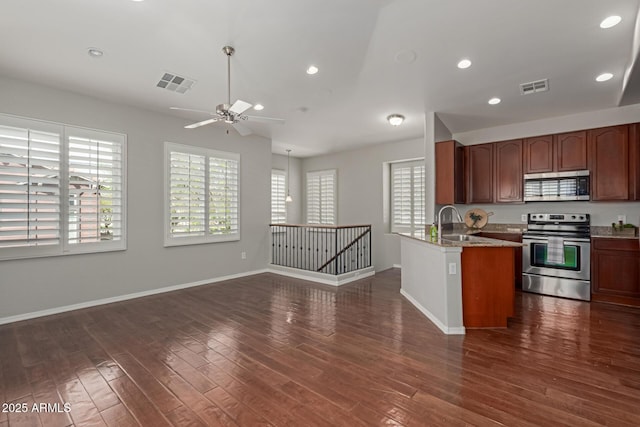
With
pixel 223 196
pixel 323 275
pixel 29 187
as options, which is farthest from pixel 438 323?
pixel 29 187

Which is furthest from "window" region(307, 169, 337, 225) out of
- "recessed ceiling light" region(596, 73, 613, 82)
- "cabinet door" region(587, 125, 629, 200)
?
"recessed ceiling light" region(596, 73, 613, 82)

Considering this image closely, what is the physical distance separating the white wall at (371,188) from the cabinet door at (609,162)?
294 centimetres

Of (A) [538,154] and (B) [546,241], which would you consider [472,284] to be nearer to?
(B) [546,241]

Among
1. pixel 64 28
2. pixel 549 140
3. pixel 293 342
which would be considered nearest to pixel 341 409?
pixel 293 342

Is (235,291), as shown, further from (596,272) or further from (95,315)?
(596,272)

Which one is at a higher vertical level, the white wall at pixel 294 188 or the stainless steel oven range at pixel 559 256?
the white wall at pixel 294 188

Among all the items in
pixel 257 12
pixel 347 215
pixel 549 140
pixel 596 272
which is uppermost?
pixel 257 12

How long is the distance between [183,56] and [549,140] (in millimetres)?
5556

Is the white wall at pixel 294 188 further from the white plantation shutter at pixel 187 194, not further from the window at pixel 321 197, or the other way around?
the white plantation shutter at pixel 187 194

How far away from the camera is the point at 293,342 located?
122 inches

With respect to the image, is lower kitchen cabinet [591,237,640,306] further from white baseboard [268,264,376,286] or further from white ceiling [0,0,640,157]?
white baseboard [268,264,376,286]

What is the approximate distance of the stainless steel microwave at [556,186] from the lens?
4746mm

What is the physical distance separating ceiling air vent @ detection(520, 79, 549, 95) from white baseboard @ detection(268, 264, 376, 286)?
3922 mm

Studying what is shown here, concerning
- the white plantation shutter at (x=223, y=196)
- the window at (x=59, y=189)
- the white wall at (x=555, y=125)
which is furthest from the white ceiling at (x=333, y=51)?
the white plantation shutter at (x=223, y=196)
